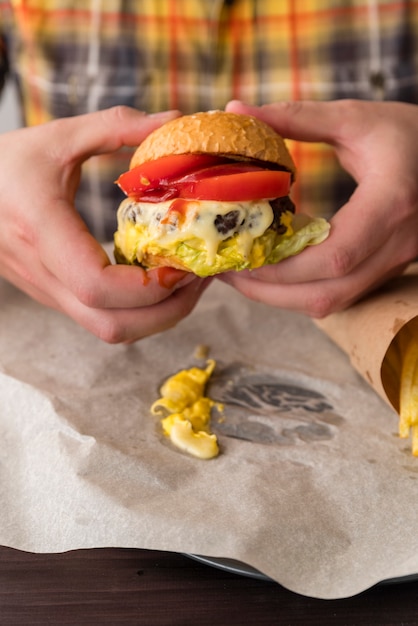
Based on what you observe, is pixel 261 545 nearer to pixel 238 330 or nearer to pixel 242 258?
pixel 242 258

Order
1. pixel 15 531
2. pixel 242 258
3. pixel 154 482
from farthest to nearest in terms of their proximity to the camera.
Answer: pixel 242 258 < pixel 154 482 < pixel 15 531

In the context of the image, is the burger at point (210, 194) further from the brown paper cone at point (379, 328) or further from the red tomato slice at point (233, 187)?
the brown paper cone at point (379, 328)

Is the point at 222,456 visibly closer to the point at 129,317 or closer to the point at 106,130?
the point at 129,317

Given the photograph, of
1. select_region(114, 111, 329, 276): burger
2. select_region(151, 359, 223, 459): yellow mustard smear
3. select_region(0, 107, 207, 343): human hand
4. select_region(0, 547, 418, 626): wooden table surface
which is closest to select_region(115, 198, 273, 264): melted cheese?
select_region(114, 111, 329, 276): burger

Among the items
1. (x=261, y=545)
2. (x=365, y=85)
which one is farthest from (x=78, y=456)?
(x=365, y=85)

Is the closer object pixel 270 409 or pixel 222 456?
pixel 222 456

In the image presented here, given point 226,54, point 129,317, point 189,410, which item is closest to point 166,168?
point 129,317
